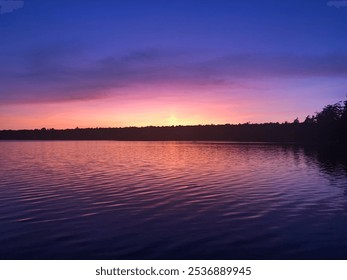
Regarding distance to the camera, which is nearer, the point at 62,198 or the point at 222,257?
the point at 222,257

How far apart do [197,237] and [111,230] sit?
4.65 metres

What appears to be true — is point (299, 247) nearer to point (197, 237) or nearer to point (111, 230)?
point (197, 237)

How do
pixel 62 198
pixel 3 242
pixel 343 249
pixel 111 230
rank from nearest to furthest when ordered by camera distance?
pixel 343 249 < pixel 3 242 < pixel 111 230 < pixel 62 198

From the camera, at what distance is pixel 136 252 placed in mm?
15281
